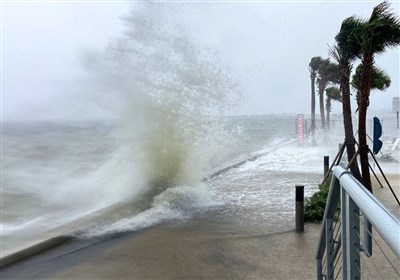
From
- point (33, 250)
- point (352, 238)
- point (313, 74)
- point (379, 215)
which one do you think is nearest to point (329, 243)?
point (352, 238)

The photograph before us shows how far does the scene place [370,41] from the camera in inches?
312

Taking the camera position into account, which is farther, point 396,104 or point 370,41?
point 396,104

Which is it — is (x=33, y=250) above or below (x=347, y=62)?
below

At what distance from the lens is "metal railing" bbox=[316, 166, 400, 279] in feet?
3.97

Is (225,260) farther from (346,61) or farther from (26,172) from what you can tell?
(26,172)

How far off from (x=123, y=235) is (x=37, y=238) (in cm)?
150

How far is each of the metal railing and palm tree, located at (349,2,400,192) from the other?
628 cm

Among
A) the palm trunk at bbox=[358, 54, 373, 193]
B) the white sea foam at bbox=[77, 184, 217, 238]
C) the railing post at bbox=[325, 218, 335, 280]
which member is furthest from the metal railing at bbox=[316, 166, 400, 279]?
the palm trunk at bbox=[358, 54, 373, 193]

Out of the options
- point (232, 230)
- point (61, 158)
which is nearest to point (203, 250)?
point (232, 230)

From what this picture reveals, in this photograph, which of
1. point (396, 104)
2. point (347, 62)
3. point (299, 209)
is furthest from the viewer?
point (396, 104)

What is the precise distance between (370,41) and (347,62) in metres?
1.76

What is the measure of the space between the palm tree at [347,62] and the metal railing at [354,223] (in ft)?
20.9

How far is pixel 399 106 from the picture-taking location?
1503 inches

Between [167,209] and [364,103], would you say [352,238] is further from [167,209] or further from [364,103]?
[364,103]
